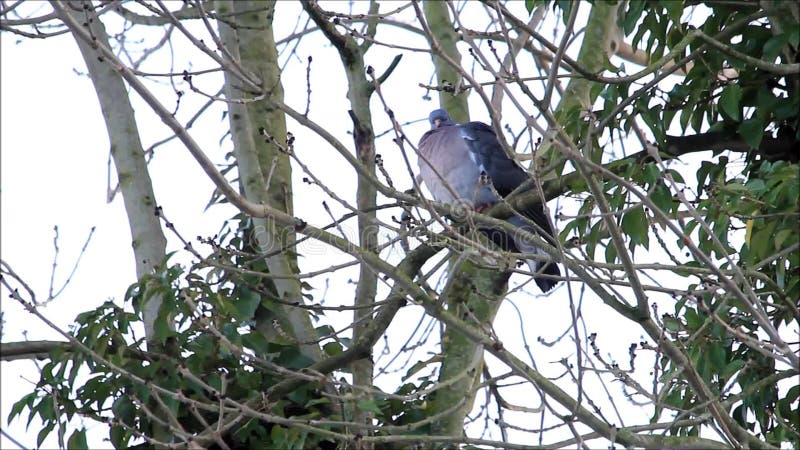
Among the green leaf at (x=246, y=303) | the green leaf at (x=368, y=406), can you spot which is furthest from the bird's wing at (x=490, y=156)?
the green leaf at (x=368, y=406)

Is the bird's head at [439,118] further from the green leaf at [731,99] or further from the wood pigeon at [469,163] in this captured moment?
the green leaf at [731,99]

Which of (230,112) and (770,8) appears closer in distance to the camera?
(770,8)

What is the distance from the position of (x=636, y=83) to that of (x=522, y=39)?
152cm

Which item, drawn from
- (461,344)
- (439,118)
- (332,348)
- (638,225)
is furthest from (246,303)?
(439,118)

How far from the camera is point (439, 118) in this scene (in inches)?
191

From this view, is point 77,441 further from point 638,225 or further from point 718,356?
point 718,356

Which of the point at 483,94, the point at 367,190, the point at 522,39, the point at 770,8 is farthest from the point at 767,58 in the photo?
the point at 522,39

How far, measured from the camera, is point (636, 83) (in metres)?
3.21

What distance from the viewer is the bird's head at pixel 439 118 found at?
15.8 ft

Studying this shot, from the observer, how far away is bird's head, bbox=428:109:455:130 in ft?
15.8

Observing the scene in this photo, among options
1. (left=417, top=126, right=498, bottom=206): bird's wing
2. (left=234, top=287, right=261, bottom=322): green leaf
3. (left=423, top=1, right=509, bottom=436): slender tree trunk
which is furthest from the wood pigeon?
(left=234, top=287, right=261, bottom=322): green leaf

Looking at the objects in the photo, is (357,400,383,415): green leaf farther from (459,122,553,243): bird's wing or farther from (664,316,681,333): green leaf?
(459,122,553,243): bird's wing

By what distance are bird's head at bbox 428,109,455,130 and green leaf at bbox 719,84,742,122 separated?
6.28 feet

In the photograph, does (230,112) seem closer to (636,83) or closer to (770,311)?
(636,83)
